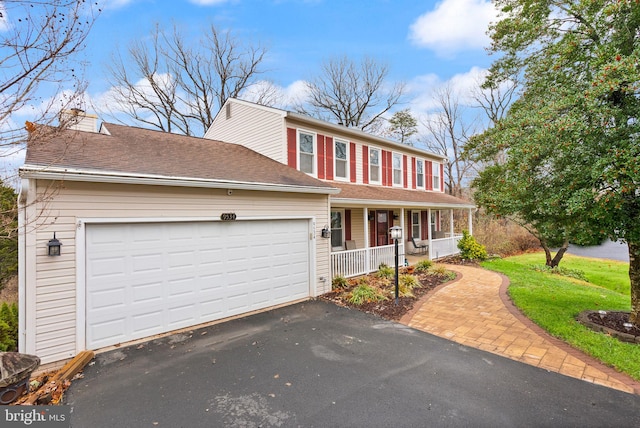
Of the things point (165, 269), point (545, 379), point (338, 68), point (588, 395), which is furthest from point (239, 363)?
point (338, 68)

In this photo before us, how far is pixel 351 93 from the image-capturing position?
2372cm

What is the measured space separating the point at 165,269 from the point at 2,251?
936 cm

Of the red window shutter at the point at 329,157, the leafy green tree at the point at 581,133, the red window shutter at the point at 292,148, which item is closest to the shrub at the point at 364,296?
the leafy green tree at the point at 581,133

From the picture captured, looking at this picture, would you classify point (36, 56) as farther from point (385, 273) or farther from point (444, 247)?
point (444, 247)

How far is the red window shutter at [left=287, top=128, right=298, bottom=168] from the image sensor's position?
9914 mm

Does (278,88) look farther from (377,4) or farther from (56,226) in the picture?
(56,226)

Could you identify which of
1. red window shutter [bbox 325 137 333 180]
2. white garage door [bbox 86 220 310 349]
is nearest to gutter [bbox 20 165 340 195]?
white garage door [bbox 86 220 310 349]

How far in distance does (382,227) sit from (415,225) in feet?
10.0

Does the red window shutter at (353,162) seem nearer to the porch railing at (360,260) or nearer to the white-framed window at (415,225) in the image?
the porch railing at (360,260)

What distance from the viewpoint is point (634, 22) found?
15.7 ft

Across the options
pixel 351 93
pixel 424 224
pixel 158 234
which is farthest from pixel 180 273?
pixel 351 93

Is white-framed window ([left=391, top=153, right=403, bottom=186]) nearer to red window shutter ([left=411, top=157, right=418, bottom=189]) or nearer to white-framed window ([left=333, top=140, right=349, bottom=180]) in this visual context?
red window shutter ([left=411, top=157, right=418, bottom=189])

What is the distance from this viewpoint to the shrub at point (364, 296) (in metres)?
7.24

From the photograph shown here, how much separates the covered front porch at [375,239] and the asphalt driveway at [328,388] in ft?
14.1
